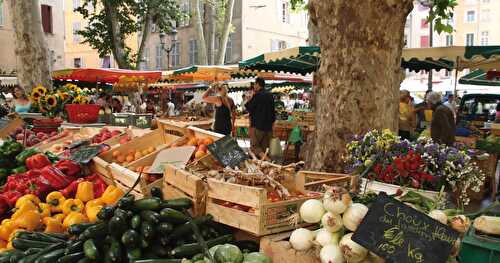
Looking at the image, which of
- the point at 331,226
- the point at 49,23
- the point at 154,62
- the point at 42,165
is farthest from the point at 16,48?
the point at 154,62

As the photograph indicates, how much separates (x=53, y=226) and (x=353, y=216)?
2232mm

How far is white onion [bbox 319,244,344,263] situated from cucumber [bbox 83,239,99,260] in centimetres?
127

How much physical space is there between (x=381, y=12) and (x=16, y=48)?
30.2 ft

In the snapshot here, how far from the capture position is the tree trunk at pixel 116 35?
19.8 meters

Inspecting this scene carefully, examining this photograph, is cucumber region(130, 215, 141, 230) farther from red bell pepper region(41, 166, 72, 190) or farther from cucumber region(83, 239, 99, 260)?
red bell pepper region(41, 166, 72, 190)

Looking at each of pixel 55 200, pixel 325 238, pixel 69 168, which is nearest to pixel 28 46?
pixel 69 168

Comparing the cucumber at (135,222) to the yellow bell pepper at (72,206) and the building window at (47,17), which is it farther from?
the building window at (47,17)

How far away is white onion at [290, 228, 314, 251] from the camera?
245cm

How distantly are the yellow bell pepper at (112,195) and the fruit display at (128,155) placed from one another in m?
0.70

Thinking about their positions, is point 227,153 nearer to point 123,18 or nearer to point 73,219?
point 73,219

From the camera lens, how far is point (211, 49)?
87.9 feet

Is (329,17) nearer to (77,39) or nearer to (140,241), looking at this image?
(140,241)

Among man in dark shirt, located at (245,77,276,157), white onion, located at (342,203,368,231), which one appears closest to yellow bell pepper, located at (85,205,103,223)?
white onion, located at (342,203,368,231)

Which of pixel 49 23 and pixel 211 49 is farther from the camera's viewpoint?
pixel 49 23
